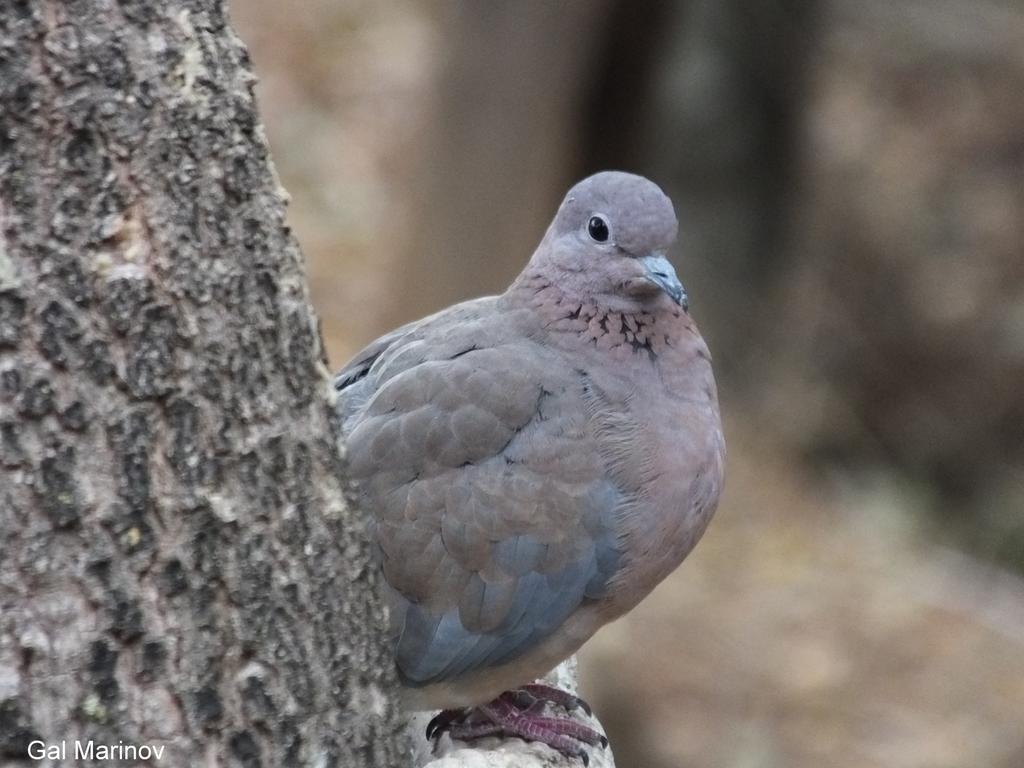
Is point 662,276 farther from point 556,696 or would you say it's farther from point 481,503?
point 556,696

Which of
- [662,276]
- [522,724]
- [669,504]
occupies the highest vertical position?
[662,276]

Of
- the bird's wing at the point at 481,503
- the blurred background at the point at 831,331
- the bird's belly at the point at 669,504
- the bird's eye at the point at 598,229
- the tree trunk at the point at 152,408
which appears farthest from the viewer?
the blurred background at the point at 831,331

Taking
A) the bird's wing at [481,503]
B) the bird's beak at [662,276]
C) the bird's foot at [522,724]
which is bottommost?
the bird's foot at [522,724]

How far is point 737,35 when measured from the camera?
27.9ft

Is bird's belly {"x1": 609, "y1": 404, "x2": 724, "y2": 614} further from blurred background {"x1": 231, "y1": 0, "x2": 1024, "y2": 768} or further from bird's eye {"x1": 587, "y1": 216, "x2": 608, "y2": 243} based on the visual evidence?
blurred background {"x1": 231, "y1": 0, "x2": 1024, "y2": 768}

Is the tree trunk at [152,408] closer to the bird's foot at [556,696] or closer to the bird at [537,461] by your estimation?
the bird at [537,461]

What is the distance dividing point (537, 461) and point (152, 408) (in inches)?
43.0

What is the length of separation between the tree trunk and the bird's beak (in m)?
1.12

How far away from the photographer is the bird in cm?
311

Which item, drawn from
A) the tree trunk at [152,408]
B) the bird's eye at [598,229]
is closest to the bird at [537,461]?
the bird's eye at [598,229]

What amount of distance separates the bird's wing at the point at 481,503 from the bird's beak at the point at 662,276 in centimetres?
32

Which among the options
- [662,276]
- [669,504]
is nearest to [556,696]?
[669,504]

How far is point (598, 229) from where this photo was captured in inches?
140

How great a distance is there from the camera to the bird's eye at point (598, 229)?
11.6ft
